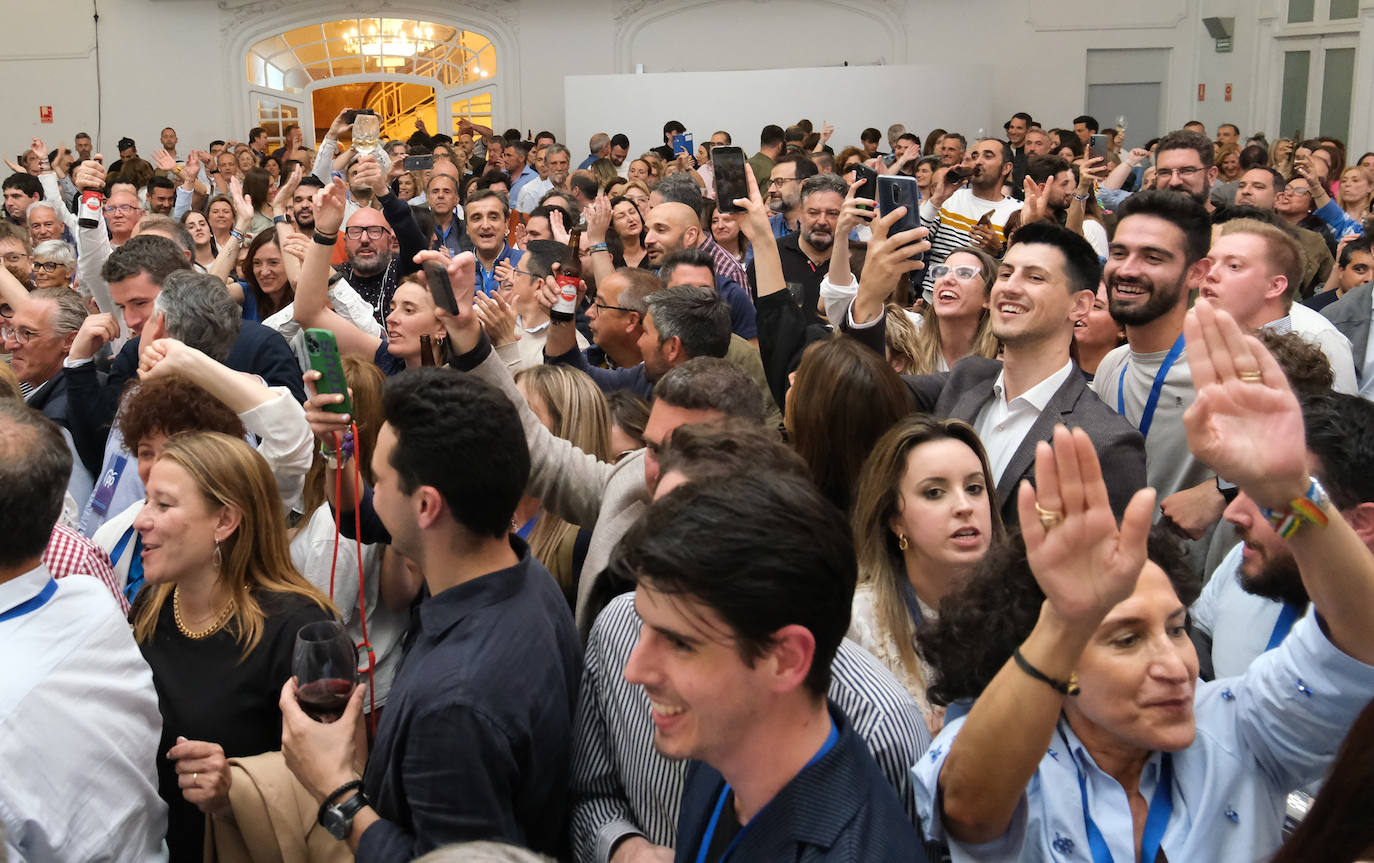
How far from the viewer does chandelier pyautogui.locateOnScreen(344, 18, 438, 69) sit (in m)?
18.8

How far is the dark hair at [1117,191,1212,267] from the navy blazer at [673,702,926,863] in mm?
2579

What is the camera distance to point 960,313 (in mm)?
4234

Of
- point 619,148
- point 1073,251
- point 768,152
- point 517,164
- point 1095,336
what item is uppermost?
point 619,148

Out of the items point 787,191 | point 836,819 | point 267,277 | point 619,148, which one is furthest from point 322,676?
point 619,148

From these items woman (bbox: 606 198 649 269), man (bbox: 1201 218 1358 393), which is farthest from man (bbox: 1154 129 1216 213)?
woman (bbox: 606 198 649 269)

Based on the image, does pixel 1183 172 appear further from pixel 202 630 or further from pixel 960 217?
pixel 202 630

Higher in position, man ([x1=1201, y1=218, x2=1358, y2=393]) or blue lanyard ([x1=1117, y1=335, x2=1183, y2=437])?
man ([x1=1201, y1=218, x2=1358, y2=393])

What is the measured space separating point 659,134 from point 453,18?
5223 millimetres

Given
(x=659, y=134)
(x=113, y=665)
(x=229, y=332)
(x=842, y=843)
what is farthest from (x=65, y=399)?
(x=659, y=134)

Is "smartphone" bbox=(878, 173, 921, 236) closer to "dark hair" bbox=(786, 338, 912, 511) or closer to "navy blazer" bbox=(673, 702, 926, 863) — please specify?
"dark hair" bbox=(786, 338, 912, 511)

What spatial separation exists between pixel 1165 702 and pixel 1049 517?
383 millimetres

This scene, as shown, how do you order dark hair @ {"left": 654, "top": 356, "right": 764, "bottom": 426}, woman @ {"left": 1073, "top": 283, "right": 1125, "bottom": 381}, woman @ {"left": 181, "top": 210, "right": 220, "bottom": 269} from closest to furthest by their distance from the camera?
dark hair @ {"left": 654, "top": 356, "right": 764, "bottom": 426}
woman @ {"left": 1073, "top": 283, "right": 1125, "bottom": 381}
woman @ {"left": 181, "top": 210, "right": 220, "bottom": 269}

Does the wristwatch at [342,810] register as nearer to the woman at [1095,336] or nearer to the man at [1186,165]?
the woman at [1095,336]

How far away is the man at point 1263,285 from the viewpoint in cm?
358
